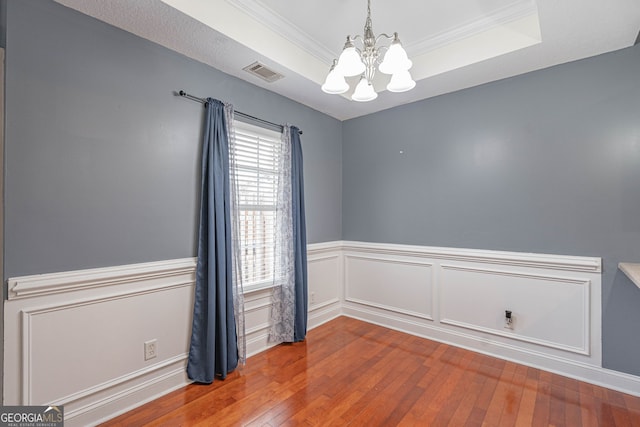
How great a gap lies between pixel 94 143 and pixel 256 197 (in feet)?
4.30

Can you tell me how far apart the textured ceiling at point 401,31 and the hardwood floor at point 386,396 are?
2.60 meters

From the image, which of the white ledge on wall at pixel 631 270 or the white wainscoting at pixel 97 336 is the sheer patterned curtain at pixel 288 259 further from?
the white ledge on wall at pixel 631 270

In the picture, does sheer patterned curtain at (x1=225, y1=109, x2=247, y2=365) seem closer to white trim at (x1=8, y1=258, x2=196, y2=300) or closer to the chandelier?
white trim at (x1=8, y1=258, x2=196, y2=300)

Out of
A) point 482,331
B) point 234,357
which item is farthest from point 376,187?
point 234,357

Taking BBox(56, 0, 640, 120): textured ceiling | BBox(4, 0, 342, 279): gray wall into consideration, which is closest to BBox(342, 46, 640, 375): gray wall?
BBox(56, 0, 640, 120): textured ceiling

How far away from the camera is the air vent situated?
2.49 metres

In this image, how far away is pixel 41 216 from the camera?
1695mm

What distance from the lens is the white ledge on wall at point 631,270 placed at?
1.80 meters

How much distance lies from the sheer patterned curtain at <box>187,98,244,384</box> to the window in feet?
0.61

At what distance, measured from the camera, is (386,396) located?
2164mm

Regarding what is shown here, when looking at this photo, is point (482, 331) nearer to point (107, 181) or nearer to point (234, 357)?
point (234, 357)

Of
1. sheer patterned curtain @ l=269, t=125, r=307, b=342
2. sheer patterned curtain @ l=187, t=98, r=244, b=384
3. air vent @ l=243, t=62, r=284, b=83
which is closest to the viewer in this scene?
sheer patterned curtain @ l=187, t=98, r=244, b=384

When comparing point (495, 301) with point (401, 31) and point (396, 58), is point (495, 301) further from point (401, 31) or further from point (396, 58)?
point (401, 31)

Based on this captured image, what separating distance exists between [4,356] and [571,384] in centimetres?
379
